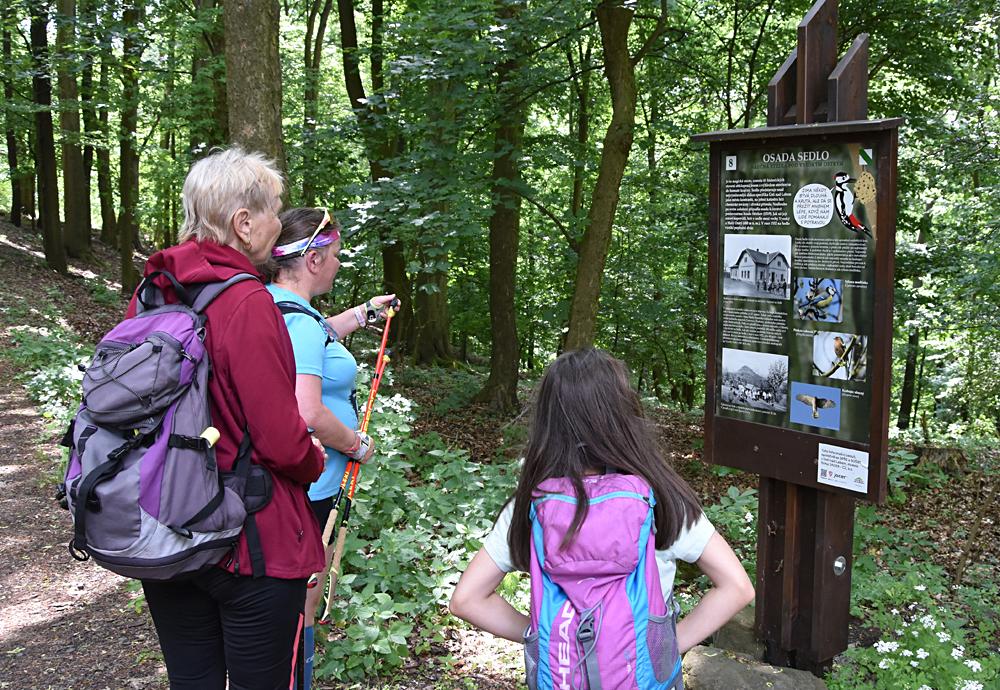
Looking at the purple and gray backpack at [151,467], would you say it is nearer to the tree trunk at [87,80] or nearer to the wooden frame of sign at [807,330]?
the wooden frame of sign at [807,330]

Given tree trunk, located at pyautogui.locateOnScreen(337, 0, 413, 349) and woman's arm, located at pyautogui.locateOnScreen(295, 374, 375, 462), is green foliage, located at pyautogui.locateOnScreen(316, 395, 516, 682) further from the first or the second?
tree trunk, located at pyautogui.locateOnScreen(337, 0, 413, 349)

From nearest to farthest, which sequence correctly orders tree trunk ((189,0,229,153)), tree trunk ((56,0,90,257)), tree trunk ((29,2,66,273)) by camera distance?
tree trunk ((189,0,229,153))
tree trunk ((56,0,90,257))
tree trunk ((29,2,66,273))

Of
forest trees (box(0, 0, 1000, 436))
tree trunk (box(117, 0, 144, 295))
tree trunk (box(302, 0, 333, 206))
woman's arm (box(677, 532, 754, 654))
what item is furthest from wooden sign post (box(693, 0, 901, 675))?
tree trunk (box(117, 0, 144, 295))

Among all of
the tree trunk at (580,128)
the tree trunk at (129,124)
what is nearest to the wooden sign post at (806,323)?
the tree trunk at (580,128)

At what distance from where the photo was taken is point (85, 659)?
154 inches

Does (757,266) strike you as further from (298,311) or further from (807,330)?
(298,311)

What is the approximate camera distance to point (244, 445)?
6.81 feet

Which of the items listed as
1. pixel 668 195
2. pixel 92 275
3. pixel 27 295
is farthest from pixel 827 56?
pixel 92 275

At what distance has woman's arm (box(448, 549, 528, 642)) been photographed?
206 cm

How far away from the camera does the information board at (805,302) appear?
3469 mm

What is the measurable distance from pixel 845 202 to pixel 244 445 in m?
2.70

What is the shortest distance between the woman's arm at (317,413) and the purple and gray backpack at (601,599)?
37.2 inches

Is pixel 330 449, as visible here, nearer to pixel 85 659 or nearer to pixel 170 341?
pixel 170 341

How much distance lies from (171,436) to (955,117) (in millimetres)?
11016
